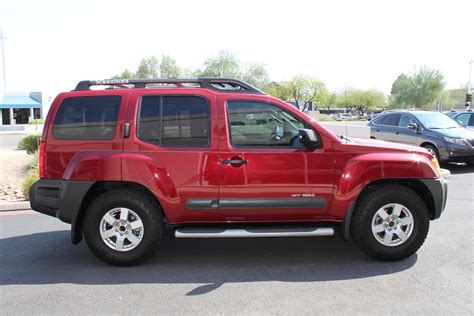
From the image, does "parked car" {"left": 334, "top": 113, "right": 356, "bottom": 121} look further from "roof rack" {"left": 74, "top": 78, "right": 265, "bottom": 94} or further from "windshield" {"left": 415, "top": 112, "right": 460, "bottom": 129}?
"roof rack" {"left": 74, "top": 78, "right": 265, "bottom": 94}

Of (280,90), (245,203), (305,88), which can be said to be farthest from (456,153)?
(305,88)

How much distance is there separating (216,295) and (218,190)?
1.11m

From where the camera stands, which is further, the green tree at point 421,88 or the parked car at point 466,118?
the green tree at point 421,88

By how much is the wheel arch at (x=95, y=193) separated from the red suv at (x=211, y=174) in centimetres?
1

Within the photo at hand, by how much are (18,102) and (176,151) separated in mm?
48530

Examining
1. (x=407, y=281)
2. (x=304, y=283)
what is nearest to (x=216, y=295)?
(x=304, y=283)

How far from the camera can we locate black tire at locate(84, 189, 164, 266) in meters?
4.33

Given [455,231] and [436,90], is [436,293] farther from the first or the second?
[436,90]

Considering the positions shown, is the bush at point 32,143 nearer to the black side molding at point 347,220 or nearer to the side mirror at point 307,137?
the side mirror at point 307,137

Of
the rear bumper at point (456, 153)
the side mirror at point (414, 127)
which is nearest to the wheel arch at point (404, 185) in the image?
the rear bumper at point (456, 153)

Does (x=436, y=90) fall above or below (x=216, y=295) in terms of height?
above

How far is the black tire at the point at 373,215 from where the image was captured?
440 cm

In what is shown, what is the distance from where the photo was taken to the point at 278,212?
174 inches

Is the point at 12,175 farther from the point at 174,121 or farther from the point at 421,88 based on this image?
the point at 421,88
